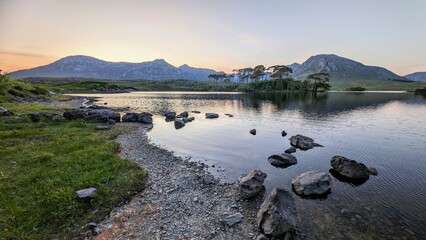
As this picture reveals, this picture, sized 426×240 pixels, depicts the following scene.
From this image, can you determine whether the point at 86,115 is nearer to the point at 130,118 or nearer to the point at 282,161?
the point at 130,118

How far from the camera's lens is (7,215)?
13023 millimetres

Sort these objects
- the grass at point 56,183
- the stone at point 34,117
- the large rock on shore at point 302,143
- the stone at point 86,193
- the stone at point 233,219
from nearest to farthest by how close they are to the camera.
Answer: the grass at point 56,183 → the stone at point 233,219 → the stone at point 86,193 → the large rock on shore at point 302,143 → the stone at point 34,117

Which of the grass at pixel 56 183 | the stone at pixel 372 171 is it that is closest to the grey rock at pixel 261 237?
the grass at pixel 56 183

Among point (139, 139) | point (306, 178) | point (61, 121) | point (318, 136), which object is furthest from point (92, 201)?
point (318, 136)

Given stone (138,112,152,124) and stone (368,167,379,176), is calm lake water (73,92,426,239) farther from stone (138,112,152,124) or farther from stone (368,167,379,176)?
stone (138,112,152,124)

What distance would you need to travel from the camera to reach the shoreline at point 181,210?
13.3 metres

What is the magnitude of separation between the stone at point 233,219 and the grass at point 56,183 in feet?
26.4

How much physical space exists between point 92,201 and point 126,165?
643 centimetres

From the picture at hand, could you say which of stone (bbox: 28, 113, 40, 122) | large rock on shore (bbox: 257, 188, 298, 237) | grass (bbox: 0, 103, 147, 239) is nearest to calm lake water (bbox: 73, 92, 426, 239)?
large rock on shore (bbox: 257, 188, 298, 237)

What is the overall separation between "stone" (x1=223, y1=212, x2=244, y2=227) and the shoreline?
0.23 meters

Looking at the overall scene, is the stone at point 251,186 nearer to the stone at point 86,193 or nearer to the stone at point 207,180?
the stone at point 207,180

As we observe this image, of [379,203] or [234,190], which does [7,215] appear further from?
[379,203]

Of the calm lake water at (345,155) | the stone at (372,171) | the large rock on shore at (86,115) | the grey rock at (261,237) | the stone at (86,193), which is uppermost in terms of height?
the large rock on shore at (86,115)

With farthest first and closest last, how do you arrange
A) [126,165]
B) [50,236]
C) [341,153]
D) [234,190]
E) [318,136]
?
[318,136] < [341,153] < [126,165] < [234,190] < [50,236]
